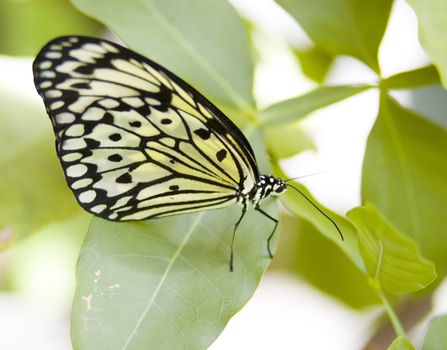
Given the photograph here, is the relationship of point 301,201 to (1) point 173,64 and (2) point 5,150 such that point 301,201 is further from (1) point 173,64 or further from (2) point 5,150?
(2) point 5,150

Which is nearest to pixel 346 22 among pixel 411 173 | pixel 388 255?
pixel 411 173

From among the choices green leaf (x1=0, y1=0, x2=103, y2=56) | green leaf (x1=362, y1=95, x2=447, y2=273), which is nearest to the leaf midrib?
green leaf (x1=362, y1=95, x2=447, y2=273)

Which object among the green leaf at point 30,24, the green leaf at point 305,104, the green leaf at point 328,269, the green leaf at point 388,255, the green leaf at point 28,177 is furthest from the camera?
the green leaf at point 30,24

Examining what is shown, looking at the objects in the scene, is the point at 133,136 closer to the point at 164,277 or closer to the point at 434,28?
the point at 164,277

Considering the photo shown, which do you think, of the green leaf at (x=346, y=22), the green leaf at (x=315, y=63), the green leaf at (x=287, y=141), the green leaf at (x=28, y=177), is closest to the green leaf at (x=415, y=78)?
the green leaf at (x=346, y=22)

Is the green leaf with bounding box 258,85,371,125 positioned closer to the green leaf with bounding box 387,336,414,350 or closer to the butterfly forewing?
the butterfly forewing

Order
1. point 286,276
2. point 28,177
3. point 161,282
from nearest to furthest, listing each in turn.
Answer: point 161,282, point 28,177, point 286,276

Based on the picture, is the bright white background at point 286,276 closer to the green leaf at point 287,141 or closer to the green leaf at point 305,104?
the green leaf at point 287,141
